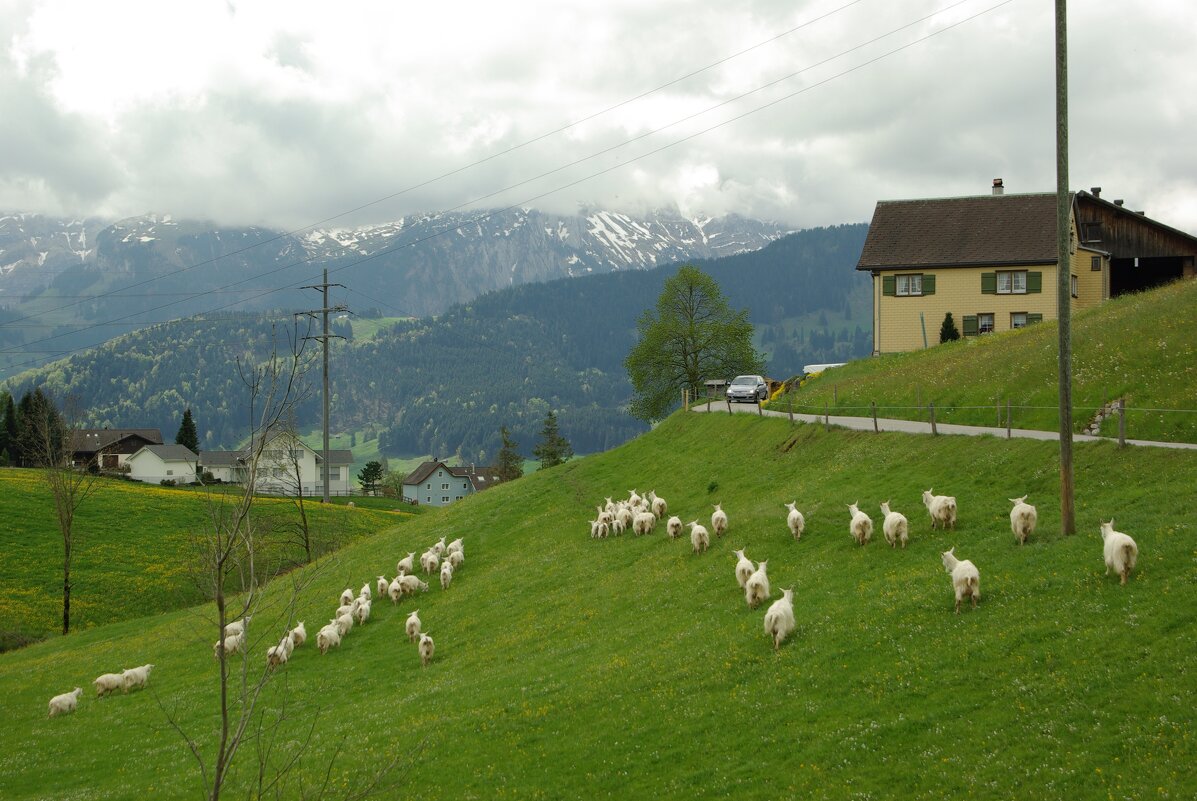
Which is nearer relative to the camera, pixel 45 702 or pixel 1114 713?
pixel 1114 713

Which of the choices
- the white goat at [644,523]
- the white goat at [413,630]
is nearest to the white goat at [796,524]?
the white goat at [644,523]

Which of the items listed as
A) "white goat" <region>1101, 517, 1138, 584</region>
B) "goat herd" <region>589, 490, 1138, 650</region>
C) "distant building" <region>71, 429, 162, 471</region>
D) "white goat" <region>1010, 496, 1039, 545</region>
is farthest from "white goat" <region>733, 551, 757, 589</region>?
"distant building" <region>71, 429, 162, 471</region>

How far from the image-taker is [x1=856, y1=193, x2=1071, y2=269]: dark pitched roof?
71812 millimetres

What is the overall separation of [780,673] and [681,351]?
77.6m

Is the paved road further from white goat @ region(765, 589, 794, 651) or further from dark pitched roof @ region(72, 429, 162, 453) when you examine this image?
dark pitched roof @ region(72, 429, 162, 453)

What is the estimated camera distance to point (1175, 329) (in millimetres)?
39156

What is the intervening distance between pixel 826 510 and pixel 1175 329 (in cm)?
1830

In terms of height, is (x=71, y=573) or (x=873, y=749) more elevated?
(x=873, y=749)

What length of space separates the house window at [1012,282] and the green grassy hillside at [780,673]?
36.1 meters

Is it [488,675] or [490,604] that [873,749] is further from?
[490,604]

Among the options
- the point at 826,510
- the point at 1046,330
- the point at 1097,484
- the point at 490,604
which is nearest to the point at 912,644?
the point at 1097,484

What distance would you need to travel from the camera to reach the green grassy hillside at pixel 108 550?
5706 cm

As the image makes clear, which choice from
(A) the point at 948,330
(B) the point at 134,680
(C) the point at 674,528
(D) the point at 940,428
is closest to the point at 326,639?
(B) the point at 134,680

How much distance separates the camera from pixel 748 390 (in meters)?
70.5
